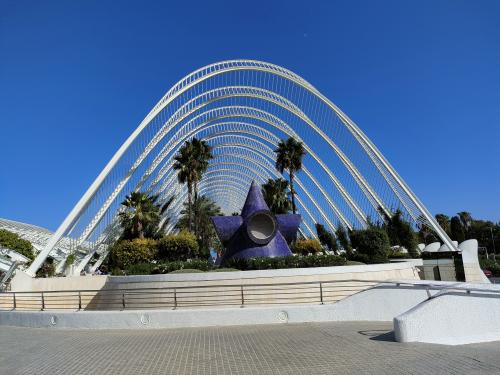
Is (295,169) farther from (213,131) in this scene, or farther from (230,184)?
(230,184)

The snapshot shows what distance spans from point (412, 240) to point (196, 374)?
4583 centimetres

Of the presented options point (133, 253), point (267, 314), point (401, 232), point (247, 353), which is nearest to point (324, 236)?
point (401, 232)

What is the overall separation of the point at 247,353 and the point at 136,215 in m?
39.4

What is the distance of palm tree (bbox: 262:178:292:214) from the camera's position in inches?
2393

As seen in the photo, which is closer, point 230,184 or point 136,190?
point 136,190

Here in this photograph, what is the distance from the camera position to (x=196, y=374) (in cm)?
802

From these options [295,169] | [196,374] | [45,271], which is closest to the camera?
[196,374]

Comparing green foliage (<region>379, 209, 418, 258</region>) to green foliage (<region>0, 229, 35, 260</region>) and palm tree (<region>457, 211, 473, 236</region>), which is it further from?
palm tree (<region>457, 211, 473, 236</region>)

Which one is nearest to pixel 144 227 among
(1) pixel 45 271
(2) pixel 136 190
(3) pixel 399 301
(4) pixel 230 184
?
(2) pixel 136 190

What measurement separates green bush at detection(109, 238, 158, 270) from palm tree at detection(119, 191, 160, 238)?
21.7 feet

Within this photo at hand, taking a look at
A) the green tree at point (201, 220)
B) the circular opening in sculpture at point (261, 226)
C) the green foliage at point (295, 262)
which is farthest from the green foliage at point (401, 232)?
the green tree at point (201, 220)

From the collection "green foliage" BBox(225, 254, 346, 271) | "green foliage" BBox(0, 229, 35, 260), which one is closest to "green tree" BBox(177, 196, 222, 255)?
"green foliage" BBox(0, 229, 35, 260)

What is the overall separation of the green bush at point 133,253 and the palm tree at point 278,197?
24.5 m

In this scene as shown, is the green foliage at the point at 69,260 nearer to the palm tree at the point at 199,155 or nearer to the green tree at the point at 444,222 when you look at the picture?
the palm tree at the point at 199,155
